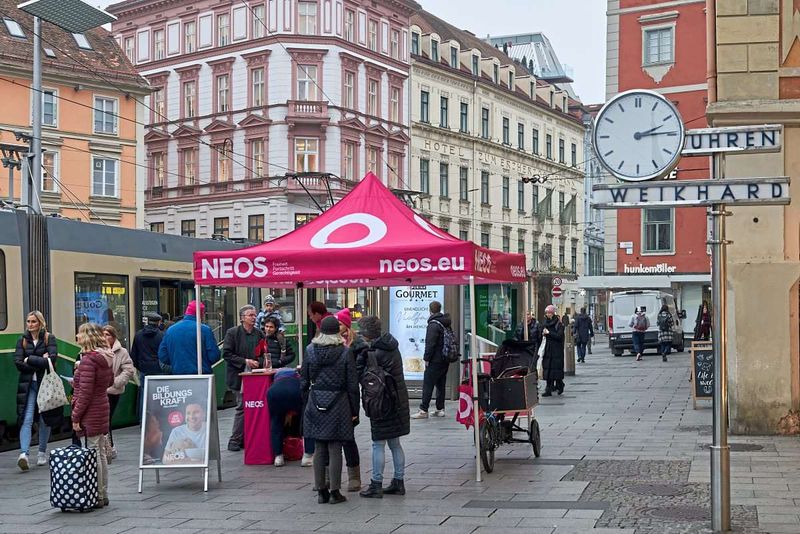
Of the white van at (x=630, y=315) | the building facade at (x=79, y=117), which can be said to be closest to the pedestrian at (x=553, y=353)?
the white van at (x=630, y=315)

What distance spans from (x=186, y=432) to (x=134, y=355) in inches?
207

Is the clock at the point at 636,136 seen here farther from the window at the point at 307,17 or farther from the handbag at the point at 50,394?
Result: the window at the point at 307,17

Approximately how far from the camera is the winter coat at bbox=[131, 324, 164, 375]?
16688mm

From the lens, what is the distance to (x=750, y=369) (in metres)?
14.8

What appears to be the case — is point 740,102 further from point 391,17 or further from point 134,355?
point 391,17

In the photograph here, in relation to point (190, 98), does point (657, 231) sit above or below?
below

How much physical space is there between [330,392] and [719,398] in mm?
3510

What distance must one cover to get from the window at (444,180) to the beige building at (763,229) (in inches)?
1881

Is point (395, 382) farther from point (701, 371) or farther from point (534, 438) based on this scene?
point (701, 371)

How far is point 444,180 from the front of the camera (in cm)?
6316

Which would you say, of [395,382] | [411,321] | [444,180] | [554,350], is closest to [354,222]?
[395,382]

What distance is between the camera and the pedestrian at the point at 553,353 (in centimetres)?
2227

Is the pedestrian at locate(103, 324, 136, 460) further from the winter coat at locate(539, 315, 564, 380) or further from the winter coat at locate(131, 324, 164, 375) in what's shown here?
the winter coat at locate(539, 315, 564, 380)

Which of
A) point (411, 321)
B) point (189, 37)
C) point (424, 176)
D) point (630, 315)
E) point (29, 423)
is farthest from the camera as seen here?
point (424, 176)
